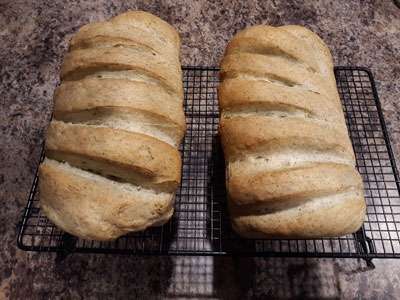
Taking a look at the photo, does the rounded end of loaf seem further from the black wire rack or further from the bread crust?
the black wire rack

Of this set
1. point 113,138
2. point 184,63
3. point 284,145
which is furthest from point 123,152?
point 184,63

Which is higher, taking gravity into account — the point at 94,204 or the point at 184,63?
the point at 184,63

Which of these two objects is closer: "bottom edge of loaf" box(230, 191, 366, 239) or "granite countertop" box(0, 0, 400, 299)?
"bottom edge of loaf" box(230, 191, 366, 239)

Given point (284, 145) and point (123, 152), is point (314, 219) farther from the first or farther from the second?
point (123, 152)

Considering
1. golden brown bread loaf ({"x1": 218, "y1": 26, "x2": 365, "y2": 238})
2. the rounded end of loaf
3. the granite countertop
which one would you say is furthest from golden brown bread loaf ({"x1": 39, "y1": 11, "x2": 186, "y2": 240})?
the granite countertop

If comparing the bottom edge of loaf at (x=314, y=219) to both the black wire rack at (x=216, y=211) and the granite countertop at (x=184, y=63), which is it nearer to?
the black wire rack at (x=216, y=211)

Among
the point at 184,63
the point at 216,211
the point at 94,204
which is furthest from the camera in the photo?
the point at 184,63
